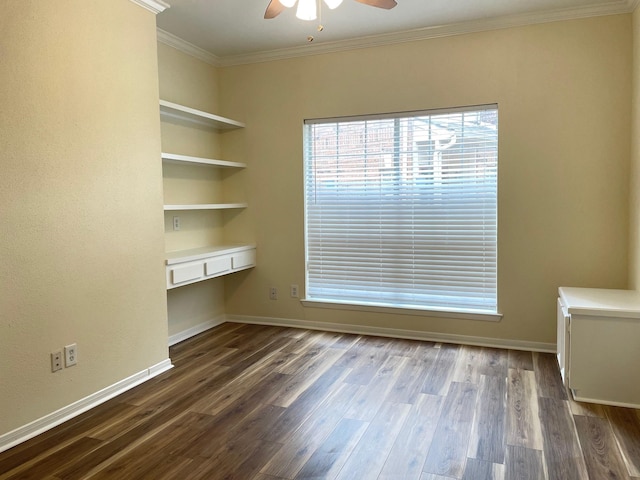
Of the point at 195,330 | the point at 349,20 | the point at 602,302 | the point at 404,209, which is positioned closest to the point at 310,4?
the point at 349,20

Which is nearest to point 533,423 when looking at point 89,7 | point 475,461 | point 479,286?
point 475,461

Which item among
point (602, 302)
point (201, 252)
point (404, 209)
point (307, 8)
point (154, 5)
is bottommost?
point (602, 302)

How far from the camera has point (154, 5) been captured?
328 cm

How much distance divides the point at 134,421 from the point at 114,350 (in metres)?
0.56

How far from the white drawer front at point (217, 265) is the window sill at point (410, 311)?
0.84 metres

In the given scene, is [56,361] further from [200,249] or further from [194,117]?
[194,117]

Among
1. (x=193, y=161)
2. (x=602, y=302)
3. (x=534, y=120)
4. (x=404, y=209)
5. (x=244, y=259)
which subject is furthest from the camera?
(x=244, y=259)

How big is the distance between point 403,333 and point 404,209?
111cm

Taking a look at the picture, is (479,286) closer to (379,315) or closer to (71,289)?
(379,315)

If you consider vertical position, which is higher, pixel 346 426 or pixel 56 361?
pixel 56 361

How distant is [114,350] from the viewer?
305cm

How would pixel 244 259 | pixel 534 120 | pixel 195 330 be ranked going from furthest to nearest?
1. pixel 244 259
2. pixel 195 330
3. pixel 534 120

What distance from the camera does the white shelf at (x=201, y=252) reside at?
11.9 ft

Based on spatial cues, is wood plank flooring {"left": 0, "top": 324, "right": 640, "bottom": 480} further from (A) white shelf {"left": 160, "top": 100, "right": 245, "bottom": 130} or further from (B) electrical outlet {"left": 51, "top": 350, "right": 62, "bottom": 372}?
(A) white shelf {"left": 160, "top": 100, "right": 245, "bottom": 130}
